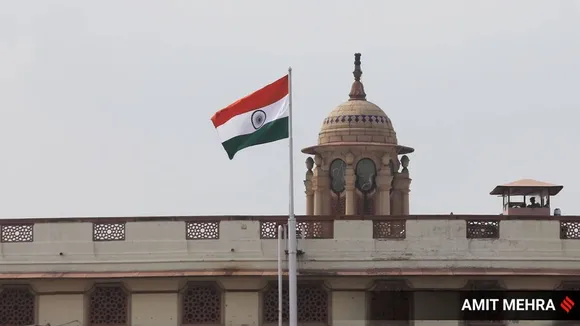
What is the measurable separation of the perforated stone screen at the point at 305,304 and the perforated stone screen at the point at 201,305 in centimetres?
95

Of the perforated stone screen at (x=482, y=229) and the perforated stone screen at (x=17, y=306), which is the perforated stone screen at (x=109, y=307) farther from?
the perforated stone screen at (x=482, y=229)

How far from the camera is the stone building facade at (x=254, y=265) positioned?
159ft

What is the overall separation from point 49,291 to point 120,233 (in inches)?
72.7

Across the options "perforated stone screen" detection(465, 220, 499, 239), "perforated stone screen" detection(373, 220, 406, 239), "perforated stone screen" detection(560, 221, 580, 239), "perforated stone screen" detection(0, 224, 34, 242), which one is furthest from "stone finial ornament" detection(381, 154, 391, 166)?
"perforated stone screen" detection(0, 224, 34, 242)

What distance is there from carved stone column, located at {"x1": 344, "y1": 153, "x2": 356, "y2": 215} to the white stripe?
1407cm

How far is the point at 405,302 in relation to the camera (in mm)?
48656

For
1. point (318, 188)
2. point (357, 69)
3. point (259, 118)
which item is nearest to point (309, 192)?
point (318, 188)

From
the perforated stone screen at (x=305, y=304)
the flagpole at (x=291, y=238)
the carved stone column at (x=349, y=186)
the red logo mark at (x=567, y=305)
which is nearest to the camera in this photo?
the flagpole at (x=291, y=238)

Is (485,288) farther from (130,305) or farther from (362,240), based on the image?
(130,305)

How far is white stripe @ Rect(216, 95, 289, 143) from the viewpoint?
142ft

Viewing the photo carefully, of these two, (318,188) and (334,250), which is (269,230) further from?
(318,188)

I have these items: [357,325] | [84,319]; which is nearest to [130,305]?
[84,319]

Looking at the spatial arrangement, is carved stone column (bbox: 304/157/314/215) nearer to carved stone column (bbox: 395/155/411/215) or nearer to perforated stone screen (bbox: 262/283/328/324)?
carved stone column (bbox: 395/155/411/215)

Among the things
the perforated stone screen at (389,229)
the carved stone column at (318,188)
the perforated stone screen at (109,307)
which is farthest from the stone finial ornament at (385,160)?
the perforated stone screen at (109,307)
